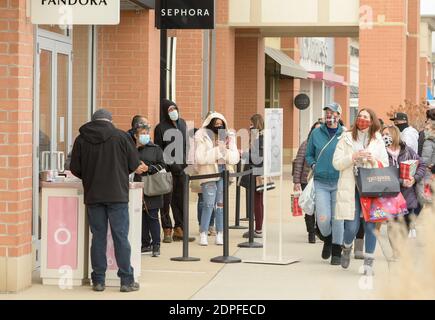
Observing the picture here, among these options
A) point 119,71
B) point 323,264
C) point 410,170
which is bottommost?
point 323,264

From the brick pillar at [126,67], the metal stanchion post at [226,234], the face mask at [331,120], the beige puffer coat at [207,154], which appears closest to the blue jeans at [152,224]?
the metal stanchion post at [226,234]

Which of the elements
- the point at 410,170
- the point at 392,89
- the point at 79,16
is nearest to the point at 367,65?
the point at 392,89

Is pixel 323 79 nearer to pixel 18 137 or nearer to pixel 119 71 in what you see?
pixel 119 71

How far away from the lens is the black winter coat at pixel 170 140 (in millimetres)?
15148

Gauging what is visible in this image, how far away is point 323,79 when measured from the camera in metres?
48.7

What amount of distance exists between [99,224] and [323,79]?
1521 inches

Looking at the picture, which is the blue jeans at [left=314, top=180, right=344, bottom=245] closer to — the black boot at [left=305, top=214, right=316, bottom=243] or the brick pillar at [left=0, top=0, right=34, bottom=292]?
the black boot at [left=305, top=214, right=316, bottom=243]

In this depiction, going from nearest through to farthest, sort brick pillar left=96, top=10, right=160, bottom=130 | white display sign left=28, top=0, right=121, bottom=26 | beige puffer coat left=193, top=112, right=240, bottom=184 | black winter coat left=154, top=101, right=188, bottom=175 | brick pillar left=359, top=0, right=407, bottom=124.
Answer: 1. white display sign left=28, top=0, right=121, bottom=26
2. beige puffer coat left=193, top=112, right=240, bottom=184
3. black winter coat left=154, top=101, right=188, bottom=175
4. brick pillar left=96, top=10, right=160, bottom=130
5. brick pillar left=359, top=0, right=407, bottom=124

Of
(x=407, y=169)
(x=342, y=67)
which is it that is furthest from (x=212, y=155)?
(x=342, y=67)

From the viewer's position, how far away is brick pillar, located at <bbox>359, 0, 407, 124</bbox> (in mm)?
27562

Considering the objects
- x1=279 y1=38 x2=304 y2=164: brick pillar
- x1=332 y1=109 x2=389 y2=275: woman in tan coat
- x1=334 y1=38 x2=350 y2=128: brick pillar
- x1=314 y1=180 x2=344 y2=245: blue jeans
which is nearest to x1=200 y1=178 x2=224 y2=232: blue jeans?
x1=314 y1=180 x2=344 y2=245: blue jeans

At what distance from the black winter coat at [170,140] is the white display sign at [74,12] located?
430 centimetres

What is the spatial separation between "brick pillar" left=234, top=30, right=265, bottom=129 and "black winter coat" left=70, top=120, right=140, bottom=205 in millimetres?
20865

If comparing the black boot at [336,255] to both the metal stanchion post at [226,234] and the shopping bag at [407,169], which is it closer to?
the metal stanchion post at [226,234]
